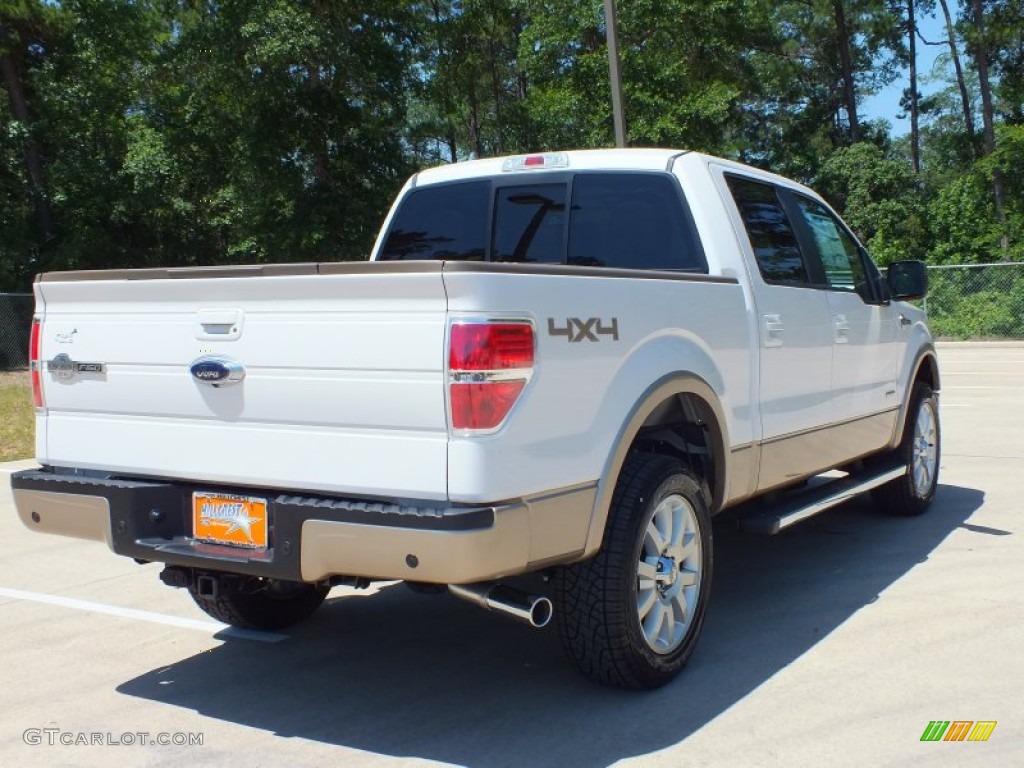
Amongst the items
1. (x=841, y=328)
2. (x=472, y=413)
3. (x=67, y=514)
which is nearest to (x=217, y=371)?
(x=67, y=514)

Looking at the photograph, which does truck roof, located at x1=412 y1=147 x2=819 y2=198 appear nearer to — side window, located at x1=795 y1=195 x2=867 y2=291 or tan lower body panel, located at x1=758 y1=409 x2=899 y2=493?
side window, located at x1=795 y1=195 x2=867 y2=291

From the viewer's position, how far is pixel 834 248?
618 cm

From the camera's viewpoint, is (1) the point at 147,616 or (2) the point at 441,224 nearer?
(1) the point at 147,616

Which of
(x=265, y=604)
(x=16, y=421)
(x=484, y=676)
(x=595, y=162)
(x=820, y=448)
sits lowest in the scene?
(x=484, y=676)

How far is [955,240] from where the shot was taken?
120 ft

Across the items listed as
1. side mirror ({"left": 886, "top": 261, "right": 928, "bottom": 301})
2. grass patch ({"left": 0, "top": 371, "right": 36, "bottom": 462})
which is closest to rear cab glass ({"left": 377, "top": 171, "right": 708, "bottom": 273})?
side mirror ({"left": 886, "top": 261, "right": 928, "bottom": 301})

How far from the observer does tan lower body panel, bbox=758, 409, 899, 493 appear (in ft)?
16.7

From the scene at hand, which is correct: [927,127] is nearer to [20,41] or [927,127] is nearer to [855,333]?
[20,41]

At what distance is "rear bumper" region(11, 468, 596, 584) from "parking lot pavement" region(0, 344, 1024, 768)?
0.68 metres

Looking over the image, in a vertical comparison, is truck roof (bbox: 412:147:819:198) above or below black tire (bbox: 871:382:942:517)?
above

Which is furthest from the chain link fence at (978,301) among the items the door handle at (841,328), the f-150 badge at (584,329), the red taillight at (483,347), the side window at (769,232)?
the red taillight at (483,347)

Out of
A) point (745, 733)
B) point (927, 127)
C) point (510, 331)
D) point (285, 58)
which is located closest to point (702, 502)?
point (745, 733)

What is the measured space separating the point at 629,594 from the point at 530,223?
222 cm

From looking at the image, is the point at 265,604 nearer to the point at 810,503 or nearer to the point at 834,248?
the point at 810,503
